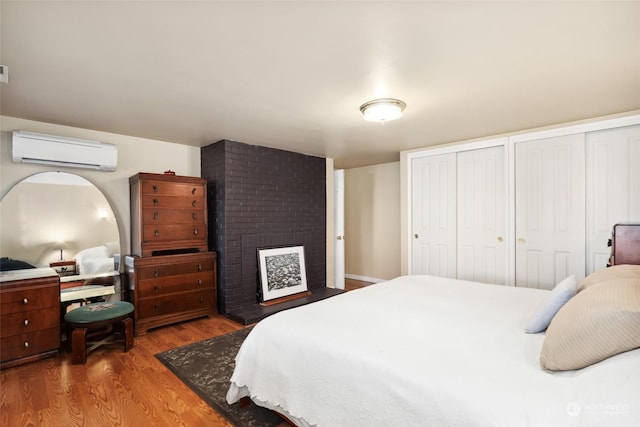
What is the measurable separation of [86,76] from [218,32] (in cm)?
118

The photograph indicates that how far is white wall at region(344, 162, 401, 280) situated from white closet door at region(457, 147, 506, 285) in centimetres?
164

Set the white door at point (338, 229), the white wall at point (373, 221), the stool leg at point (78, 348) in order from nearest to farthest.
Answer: the stool leg at point (78, 348) → the white door at point (338, 229) → the white wall at point (373, 221)

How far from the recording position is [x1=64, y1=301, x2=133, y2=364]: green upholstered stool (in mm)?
2766

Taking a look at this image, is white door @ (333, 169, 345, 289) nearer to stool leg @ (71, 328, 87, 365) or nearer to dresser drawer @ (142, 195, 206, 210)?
dresser drawer @ (142, 195, 206, 210)

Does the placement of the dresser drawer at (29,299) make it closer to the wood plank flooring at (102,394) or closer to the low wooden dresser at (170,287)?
the wood plank flooring at (102,394)

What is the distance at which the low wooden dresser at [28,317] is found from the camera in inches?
105

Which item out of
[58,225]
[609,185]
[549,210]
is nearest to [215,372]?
[58,225]

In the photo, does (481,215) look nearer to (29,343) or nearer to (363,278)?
(363,278)

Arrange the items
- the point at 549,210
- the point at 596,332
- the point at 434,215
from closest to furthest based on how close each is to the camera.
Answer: the point at 596,332
the point at 549,210
the point at 434,215

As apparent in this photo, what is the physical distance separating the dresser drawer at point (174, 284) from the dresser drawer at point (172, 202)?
82 centimetres

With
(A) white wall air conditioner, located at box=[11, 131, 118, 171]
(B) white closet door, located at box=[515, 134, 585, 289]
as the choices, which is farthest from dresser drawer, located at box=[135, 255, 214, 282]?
(B) white closet door, located at box=[515, 134, 585, 289]

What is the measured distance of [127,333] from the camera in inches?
120

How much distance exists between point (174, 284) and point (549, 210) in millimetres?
4282

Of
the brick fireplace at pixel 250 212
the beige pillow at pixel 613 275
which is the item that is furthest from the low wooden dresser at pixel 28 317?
the beige pillow at pixel 613 275
